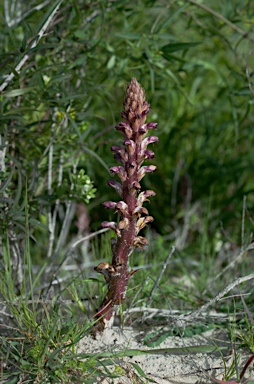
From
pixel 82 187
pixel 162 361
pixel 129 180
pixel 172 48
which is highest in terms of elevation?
pixel 172 48

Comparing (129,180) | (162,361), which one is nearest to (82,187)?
(129,180)

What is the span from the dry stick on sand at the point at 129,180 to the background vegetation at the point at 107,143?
0.18 meters

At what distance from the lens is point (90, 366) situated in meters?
1.65

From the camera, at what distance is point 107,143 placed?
8.84 feet

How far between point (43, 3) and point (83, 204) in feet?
3.77

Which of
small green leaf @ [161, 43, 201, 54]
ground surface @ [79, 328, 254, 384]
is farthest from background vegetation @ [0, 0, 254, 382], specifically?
ground surface @ [79, 328, 254, 384]

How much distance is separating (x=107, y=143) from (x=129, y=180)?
3.46 feet

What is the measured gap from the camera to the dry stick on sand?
1628 millimetres

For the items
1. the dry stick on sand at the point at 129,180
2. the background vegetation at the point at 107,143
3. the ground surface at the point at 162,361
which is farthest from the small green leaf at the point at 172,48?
the ground surface at the point at 162,361

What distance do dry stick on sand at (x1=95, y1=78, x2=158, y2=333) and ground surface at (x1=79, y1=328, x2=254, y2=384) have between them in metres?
0.14

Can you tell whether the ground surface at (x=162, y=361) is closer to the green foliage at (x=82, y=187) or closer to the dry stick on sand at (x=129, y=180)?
the dry stick on sand at (x=129, y=180)

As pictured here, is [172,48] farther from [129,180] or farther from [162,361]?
[162,361]

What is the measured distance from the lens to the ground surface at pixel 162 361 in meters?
1.74

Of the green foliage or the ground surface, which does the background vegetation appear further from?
the ground surface
